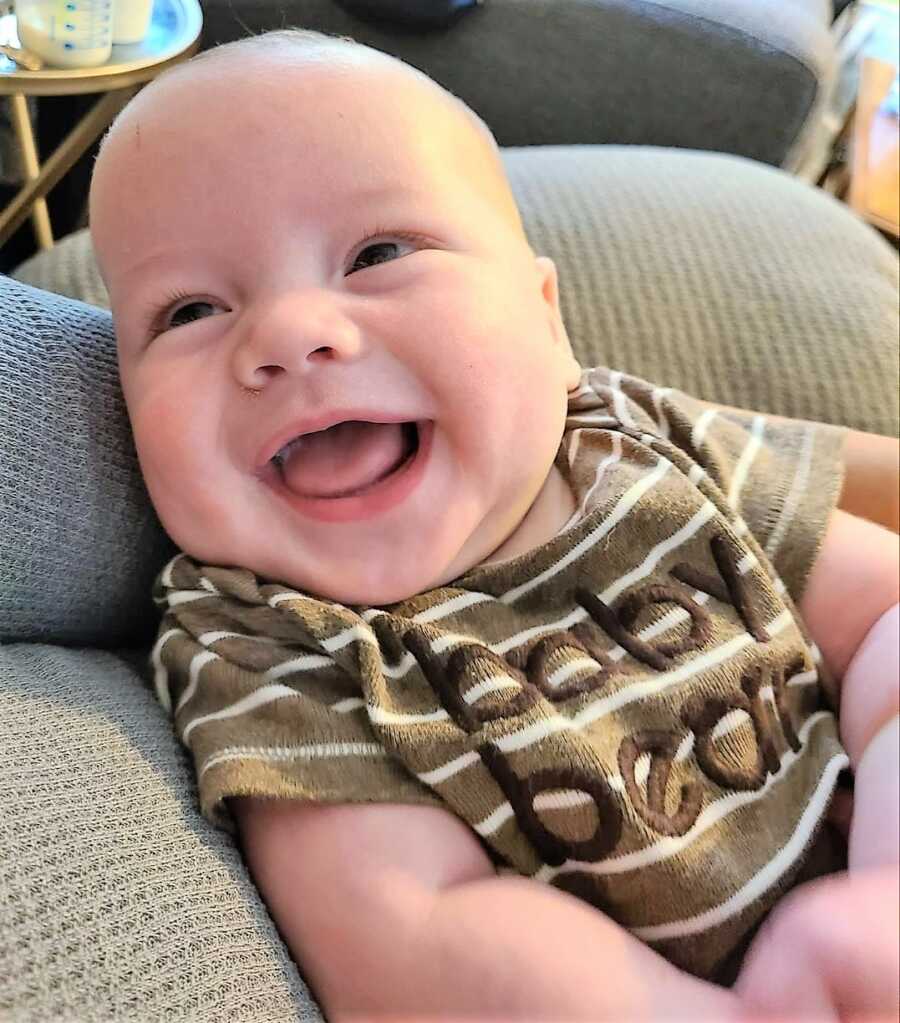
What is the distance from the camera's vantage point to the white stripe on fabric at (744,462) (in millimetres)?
768

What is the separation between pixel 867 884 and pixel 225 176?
1.78 ft

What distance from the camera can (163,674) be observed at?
0.69 meters

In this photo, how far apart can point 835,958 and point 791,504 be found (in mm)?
357

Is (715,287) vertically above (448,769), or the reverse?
(715,287)

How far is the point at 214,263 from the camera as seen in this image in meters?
0.65

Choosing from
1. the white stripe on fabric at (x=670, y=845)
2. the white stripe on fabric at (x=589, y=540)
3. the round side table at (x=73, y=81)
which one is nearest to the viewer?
the white stripe on fabric at (x=670, y=845)

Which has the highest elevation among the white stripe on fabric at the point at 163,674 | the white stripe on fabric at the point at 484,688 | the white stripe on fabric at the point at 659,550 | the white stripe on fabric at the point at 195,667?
the white stripe on fabric at the point at 659,550

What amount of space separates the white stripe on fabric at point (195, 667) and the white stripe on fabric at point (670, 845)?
240 mm

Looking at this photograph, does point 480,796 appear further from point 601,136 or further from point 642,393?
point 601,136

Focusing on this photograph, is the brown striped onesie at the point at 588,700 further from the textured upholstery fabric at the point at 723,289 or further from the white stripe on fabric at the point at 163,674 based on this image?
the textured upholstery fabric at the point at 723,289

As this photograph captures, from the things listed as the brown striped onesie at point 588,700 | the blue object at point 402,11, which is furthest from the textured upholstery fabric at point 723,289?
the brown striped onesie at point 588,700

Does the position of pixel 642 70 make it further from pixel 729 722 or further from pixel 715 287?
pixel 729 722

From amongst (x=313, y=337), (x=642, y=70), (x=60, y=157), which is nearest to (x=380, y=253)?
(x=313, y=337)

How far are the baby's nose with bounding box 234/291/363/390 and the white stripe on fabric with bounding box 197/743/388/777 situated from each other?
22 centimetres
